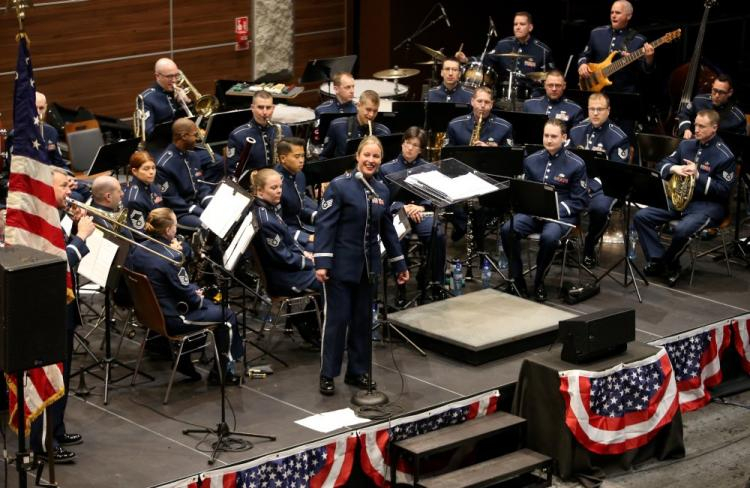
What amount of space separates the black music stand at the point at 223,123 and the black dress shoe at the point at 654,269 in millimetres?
3840

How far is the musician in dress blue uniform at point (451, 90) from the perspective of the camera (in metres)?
13.2

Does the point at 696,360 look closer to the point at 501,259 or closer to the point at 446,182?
the point at 501,259

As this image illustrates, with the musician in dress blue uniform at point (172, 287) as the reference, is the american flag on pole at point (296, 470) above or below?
below

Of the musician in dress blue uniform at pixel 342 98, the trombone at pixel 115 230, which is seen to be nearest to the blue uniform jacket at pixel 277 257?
the trombone at pixel 115 230

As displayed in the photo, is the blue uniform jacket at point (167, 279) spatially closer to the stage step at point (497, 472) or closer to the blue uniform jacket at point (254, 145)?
the stage step at point (497, 472)

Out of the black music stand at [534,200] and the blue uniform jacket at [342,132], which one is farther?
the blue uniform jacket at [342,132]

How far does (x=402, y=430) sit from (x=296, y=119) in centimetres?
561

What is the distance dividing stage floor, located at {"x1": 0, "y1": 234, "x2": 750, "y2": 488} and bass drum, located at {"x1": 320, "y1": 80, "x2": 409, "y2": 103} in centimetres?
477

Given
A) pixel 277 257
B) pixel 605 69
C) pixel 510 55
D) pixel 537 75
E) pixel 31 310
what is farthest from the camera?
pixel 510 55

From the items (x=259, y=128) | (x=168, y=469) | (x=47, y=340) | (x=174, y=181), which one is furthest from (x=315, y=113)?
(x=47, y=340)

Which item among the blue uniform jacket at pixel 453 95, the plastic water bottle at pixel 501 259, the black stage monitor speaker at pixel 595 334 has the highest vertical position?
the blue uniform jacket at pixel 453 95

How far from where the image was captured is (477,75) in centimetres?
1388

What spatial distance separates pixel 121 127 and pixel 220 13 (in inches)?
107

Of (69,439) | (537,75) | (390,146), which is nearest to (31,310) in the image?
(69,439)
